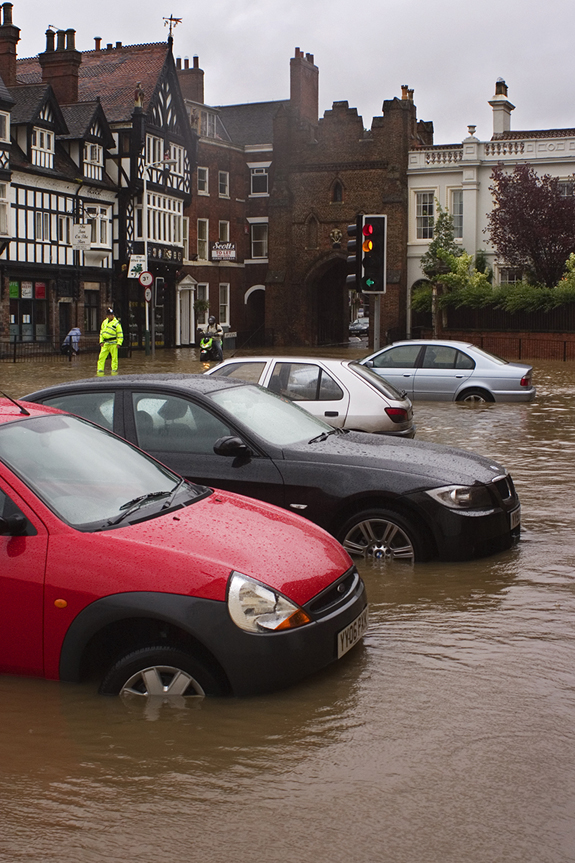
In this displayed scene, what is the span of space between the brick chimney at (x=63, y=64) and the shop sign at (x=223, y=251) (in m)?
12.6

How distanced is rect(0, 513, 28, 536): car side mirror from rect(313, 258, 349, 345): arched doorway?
179 ft

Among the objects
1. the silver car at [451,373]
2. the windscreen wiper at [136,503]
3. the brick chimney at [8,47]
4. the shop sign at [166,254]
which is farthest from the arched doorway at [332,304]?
the windscreen wiper at [136,503]

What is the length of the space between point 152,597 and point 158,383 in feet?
12.1

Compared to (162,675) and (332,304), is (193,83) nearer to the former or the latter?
(332,304)

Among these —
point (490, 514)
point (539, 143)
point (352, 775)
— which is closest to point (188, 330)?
point (539, 143)

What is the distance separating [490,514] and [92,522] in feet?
12.4

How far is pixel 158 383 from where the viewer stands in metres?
8.40

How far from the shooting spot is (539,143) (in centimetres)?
5244

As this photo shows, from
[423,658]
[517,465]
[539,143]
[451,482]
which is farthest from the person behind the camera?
[539,143]

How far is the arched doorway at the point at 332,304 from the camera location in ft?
197

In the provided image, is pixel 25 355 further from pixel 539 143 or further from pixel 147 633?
pixel 147 633

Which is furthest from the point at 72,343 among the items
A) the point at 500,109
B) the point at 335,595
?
the point at 335,595

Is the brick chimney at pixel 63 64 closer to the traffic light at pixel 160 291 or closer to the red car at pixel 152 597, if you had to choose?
the traffic light at pixel 160 291

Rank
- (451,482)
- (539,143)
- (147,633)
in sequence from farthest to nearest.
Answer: (539,143)
(451,482)
(147,633)
